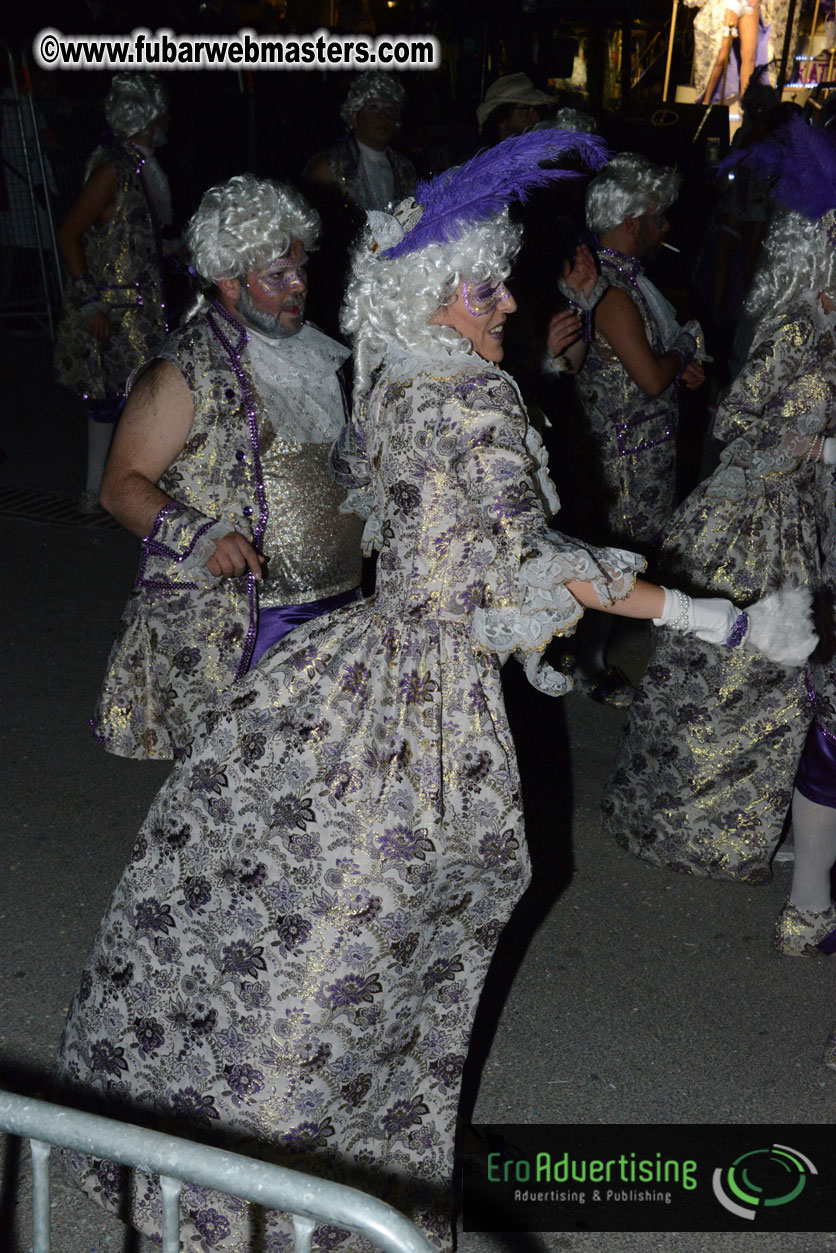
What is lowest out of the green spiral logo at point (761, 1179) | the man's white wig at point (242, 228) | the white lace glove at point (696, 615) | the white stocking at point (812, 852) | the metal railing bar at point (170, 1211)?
the green spiral logo at point (761, 1179)

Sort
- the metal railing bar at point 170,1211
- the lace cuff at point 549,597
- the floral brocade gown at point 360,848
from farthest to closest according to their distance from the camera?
the floral brocade gown at point 360,848 < the lace cuff at point 549,597 < the metal railing bar at point 170,1211

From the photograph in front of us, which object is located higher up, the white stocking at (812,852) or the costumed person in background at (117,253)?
the costumed person in background at (117,253)

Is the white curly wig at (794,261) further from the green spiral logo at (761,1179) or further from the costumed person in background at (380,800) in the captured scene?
the green spiral logo at (761,1179)

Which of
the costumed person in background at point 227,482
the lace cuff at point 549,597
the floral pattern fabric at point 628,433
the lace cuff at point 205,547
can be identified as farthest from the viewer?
the floral pattern fabric at point 628,433

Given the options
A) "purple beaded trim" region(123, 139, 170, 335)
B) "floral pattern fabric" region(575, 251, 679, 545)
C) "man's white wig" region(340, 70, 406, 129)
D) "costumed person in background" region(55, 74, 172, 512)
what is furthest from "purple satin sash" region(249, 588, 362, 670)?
"man's white wig" region(340, 70, 406, 129)

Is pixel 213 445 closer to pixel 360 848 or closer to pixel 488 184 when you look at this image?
pixel 488 184

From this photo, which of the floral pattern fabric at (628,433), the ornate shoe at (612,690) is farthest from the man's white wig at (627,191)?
the ornate shoe at (612,690)

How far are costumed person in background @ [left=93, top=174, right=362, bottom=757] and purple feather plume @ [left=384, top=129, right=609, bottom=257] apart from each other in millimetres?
866

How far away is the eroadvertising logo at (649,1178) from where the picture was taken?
96.7 inches

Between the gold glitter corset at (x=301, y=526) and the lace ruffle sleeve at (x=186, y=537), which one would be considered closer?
the lace ruffle sleeve at (x=186, y=537)

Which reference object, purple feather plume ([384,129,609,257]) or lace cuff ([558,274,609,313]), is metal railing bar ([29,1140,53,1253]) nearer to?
purple feather plume ([384,129,609,257])

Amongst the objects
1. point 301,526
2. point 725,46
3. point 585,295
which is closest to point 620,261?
point 585,295

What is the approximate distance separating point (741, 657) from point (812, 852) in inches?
23.2

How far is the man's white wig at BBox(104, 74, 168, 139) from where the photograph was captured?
5.38 metres
